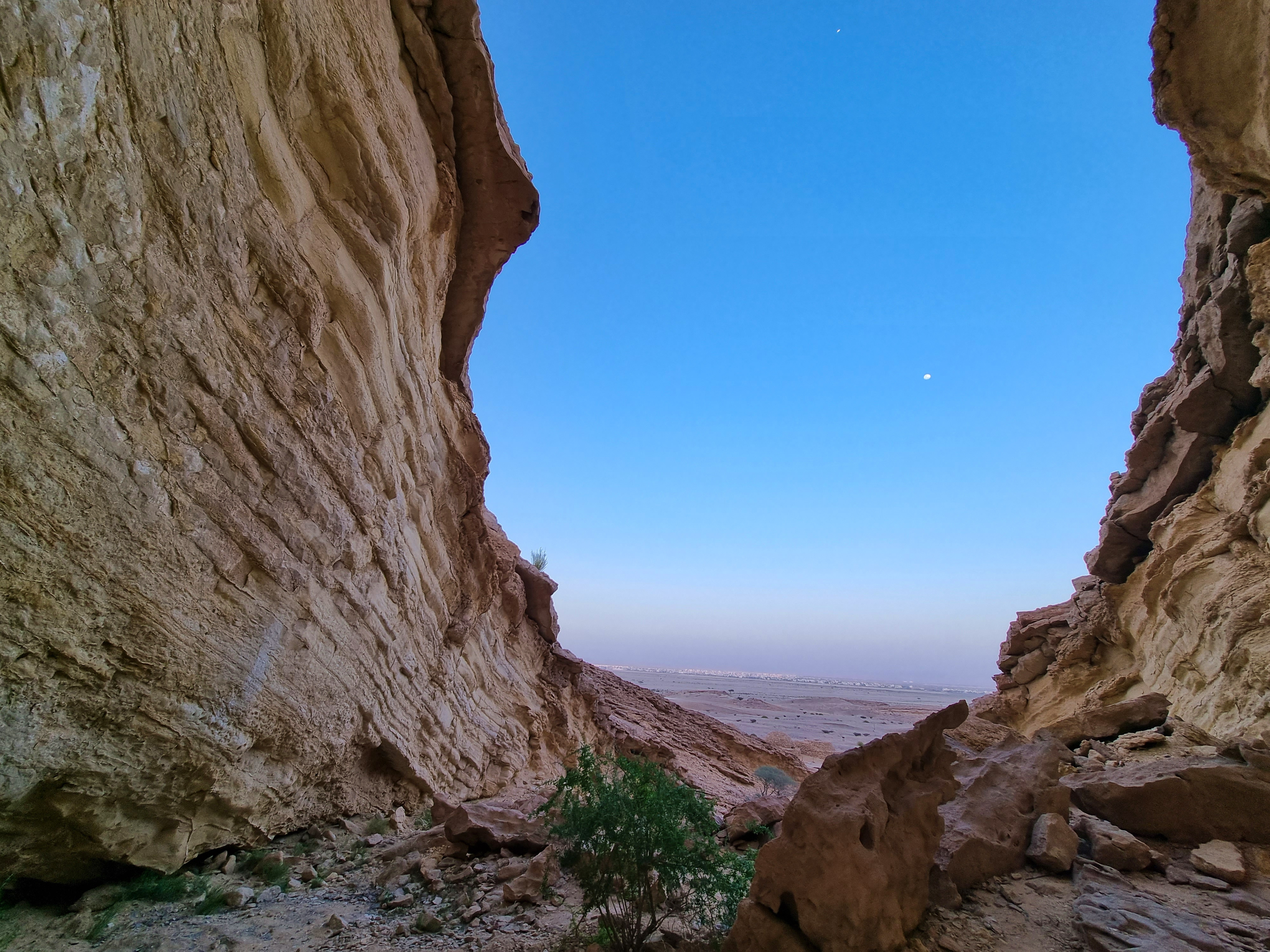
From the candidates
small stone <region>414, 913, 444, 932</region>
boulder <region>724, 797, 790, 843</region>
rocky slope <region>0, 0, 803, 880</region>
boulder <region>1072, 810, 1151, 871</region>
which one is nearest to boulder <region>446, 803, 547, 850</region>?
small stone <region>414, 913, 444, 932</region>

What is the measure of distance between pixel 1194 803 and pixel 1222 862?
29.0 inches

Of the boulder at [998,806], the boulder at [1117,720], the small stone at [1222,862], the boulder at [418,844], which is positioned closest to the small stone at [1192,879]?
the small stone at [1222,862]

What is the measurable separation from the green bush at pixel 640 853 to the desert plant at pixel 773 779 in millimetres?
12597

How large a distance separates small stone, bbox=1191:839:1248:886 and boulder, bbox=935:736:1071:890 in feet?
3.22

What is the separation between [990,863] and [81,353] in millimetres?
8519

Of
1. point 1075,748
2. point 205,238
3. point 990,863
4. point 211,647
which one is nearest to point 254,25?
point 205,238

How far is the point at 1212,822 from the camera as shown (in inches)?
214

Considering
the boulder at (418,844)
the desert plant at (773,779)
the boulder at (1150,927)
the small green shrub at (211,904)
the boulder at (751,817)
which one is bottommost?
the desert plant at (773,779)

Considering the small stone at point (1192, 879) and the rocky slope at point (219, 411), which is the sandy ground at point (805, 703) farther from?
the rocky slope at point (219, 411)

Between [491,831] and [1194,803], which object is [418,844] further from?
[1194,803]

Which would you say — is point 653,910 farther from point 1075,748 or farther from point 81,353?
point 1075,748

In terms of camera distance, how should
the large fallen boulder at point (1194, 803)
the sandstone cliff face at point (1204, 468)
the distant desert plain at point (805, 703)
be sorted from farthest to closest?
the distant desert plain at point (805, 703), the sandstone cliff face at point (1204, 468), the large fallen boulder at point (1194, 803)

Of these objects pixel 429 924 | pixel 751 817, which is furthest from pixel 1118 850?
pixel 429 924

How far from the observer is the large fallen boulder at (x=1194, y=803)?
211 inches
